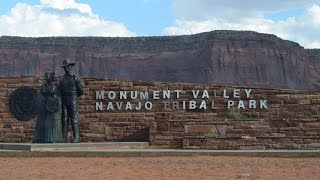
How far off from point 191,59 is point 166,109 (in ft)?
118

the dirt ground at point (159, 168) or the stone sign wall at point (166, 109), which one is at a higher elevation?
the stone sign wall at point (166, 109)

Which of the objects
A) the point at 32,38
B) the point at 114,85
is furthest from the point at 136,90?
the point at 32,38

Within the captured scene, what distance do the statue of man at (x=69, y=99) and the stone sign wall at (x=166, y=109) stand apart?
2112 mm

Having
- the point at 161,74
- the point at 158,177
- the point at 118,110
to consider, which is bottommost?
the point at 158,177

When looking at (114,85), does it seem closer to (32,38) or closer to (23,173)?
(23,173)

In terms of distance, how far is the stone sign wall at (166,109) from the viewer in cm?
1805

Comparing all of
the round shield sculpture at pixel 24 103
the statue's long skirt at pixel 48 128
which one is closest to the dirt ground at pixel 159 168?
the statue's long skirt at pixel 48 128

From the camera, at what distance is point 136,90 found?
19797mm

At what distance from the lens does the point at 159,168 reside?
38.6 feet

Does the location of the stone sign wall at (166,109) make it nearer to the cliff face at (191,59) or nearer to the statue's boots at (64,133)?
the statue's boots at (64,133)

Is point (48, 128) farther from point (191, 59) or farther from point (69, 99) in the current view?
point (191, 59)

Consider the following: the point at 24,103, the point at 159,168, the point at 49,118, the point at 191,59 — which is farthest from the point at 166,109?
the point at 191,59

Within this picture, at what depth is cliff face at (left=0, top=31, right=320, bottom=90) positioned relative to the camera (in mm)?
54156

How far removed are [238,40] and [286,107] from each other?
36817 mm
